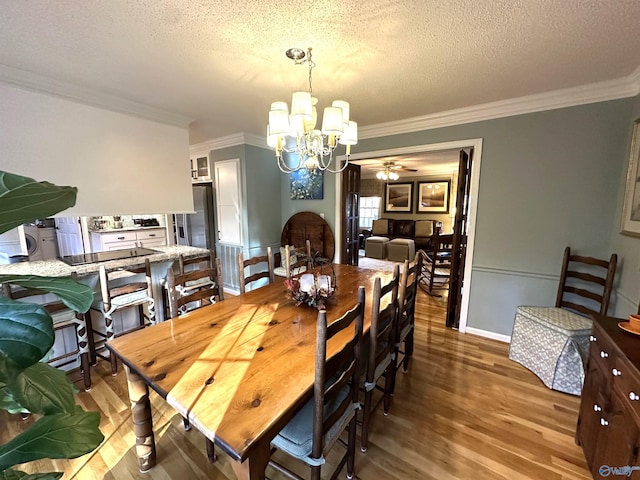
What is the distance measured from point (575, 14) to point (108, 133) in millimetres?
3697

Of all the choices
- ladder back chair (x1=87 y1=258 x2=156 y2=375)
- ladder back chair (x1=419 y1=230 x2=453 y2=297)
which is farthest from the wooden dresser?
ladder back chair (x1=87 y1=258 x2=156 y2=375)

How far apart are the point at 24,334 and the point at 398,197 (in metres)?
8.96

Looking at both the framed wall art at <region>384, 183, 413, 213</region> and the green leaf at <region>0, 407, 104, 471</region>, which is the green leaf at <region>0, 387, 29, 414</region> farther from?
the framed wall art at <region>384, 183, 413, 213</region>

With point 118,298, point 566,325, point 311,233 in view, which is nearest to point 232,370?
point 118,298

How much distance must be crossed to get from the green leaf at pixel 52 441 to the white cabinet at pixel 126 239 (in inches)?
172

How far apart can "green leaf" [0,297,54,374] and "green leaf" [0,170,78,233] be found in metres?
0.14

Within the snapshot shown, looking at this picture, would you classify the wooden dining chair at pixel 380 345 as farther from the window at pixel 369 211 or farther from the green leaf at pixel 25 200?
the window at pixel 369 211

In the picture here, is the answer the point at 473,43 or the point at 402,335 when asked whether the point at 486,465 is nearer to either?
the point at 402,335

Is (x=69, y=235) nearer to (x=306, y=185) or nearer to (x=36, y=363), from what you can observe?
(x=306, y=185)

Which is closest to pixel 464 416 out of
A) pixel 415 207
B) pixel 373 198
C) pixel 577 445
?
pixel 577 445

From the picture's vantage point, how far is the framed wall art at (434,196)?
8039mm

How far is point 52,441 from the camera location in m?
0.57

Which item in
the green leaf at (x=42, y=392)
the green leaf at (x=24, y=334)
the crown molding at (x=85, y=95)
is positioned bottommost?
the green leaf at (x=42, y=392)

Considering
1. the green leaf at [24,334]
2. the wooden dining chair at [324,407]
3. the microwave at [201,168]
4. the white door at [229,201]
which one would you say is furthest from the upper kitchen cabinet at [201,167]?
the green leaf at [24,334]
